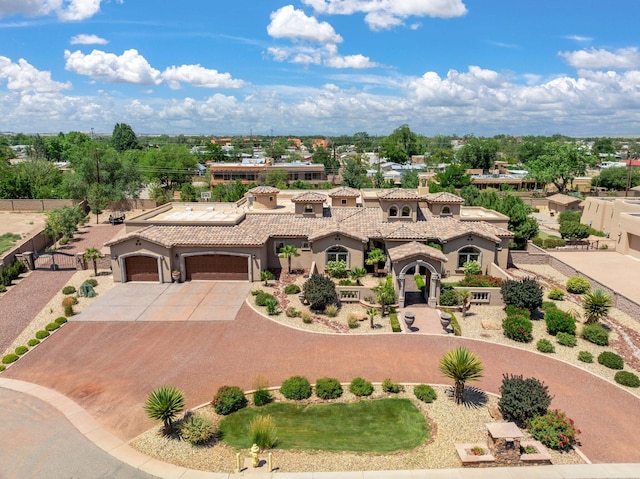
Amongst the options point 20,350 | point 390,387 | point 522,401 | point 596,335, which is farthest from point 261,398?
point 596,335

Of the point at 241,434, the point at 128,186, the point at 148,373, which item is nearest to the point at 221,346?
the point at 148,373

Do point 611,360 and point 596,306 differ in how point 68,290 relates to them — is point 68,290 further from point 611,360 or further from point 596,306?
point 596,306

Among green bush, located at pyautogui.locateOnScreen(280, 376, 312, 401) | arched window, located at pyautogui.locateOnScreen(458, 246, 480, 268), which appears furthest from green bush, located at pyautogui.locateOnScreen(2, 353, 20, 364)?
arched window, located at pyautogui.locateOnScreen(458, 246, 480, 268)

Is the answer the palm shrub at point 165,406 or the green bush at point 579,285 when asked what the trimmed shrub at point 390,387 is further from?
the green bush at point 579,285

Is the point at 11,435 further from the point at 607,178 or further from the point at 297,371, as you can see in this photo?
the point at 607,178

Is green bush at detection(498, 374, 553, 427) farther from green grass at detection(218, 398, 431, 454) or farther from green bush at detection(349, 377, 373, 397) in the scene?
green bush at detection(349, 377, 373, 397)

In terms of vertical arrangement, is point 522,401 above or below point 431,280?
below
